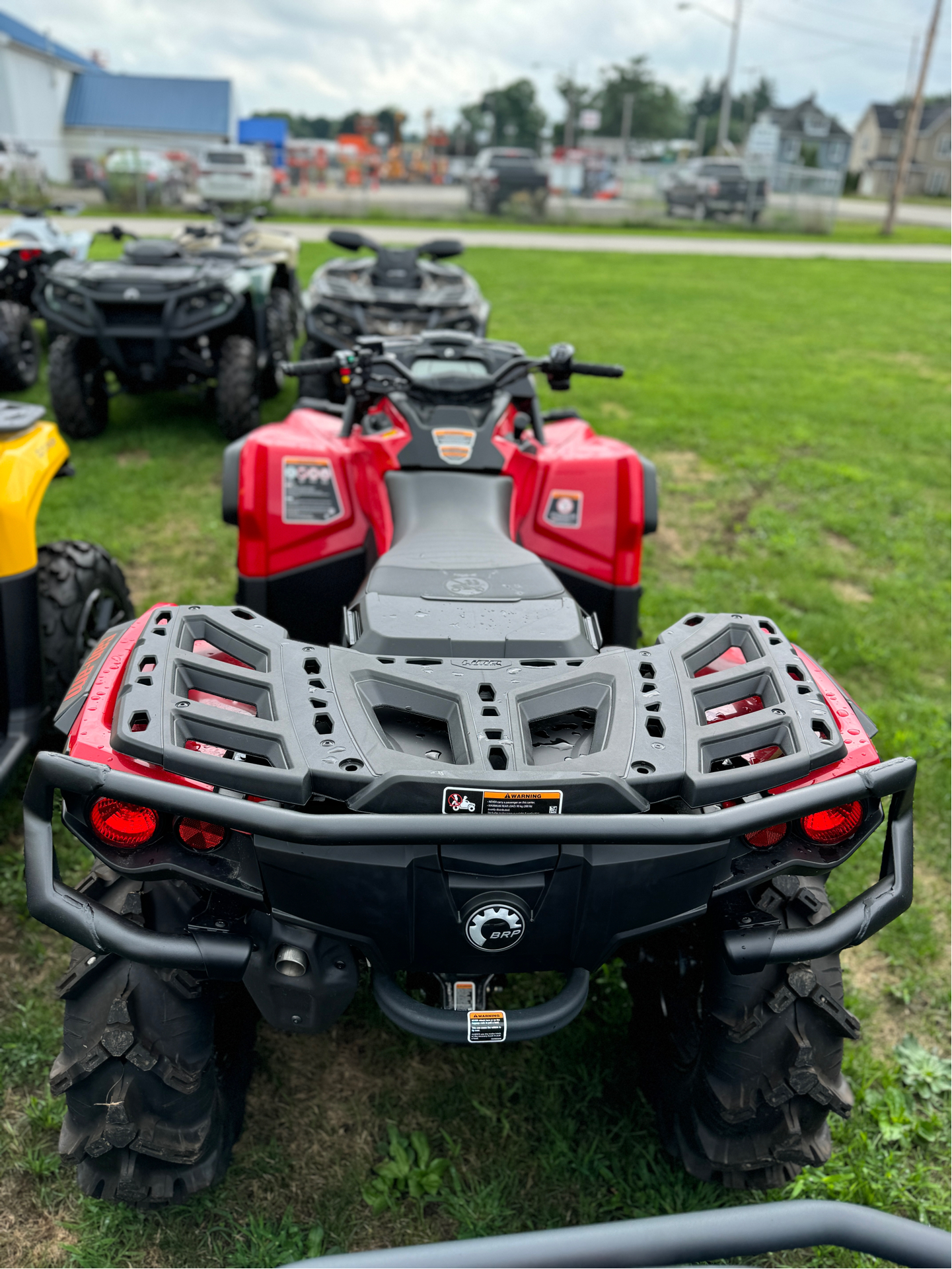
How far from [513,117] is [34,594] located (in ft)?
254

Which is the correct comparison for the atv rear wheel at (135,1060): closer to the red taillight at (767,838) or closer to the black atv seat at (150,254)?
the red taillight at (767,838)

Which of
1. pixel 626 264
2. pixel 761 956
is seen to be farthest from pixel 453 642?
pixel 626 264

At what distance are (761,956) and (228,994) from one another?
38.5 inches

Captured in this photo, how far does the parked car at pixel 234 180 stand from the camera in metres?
25.0

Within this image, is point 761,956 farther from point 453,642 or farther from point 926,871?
point 926,871

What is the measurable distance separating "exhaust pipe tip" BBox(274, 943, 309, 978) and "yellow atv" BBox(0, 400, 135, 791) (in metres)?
1.30

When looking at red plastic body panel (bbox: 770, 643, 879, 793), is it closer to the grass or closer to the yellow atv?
the grass

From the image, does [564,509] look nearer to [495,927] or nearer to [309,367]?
[309,367]

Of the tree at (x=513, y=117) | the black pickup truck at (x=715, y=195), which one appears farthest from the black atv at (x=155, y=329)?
the tree at (x=513, y=117)

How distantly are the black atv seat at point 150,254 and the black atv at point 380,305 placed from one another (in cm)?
98

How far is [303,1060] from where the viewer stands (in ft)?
7.79

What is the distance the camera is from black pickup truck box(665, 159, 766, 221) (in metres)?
25.9

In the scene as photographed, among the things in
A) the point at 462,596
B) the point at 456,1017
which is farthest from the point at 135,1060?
the point at 462,596

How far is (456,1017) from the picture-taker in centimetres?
171
